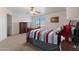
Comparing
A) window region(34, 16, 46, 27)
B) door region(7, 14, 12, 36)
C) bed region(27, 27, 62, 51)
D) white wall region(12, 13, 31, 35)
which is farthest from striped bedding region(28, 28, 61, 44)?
door region(7, 14, 12, 36)

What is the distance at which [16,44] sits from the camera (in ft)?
5.94

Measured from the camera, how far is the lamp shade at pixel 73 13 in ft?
5.90

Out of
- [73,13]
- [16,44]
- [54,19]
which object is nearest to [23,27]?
[16,44]

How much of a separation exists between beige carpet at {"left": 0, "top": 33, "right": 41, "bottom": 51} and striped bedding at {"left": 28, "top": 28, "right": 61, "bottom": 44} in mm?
144

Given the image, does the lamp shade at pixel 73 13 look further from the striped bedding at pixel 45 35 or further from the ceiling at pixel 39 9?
the striped bedding at pixel 45 35

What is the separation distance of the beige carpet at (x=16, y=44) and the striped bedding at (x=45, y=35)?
0.47 feet

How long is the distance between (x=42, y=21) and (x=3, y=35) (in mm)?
694

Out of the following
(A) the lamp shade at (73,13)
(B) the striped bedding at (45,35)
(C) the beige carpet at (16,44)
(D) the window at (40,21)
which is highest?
(A) the lamp shade at (73,13)

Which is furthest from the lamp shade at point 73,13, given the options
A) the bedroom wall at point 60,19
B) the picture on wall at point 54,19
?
the picture on wall at point 54,19

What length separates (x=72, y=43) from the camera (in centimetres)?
180

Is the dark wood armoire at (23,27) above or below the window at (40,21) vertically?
below
